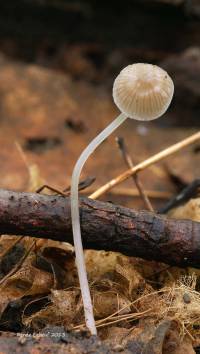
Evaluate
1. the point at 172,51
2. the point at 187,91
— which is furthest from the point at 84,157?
the point at 172,51

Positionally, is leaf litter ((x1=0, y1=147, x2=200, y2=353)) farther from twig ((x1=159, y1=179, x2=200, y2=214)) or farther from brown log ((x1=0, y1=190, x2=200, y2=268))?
twig ((x1=159, y1=179, x2=200, y2=214))

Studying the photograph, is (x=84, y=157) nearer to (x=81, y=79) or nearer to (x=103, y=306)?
(x=103, y=306)

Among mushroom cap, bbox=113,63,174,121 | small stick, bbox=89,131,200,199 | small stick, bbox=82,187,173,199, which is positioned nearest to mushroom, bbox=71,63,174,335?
mushroom cap, bbox=113,63,174,121

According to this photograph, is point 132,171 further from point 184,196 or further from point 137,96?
point 137,96

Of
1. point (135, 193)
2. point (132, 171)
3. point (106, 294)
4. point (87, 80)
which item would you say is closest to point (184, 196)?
point (132, 171)

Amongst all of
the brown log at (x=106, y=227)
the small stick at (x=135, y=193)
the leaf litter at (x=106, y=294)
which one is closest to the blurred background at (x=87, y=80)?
the small stick at (x=135, y=193)

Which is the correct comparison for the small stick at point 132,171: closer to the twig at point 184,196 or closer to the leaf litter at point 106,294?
the twig at point 184,196
